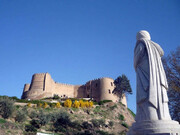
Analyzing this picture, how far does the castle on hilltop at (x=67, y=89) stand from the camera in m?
48.8

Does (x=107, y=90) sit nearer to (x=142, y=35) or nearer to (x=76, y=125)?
(x=76, y=125)

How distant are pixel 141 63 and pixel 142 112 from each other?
2172 mm

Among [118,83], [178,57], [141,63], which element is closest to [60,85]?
[118,83]

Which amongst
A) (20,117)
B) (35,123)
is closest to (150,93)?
(35,123)

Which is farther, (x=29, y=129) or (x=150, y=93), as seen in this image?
(x=29, y=129)

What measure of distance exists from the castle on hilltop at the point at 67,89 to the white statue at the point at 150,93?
1632 inches

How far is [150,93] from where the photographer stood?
25.3ft

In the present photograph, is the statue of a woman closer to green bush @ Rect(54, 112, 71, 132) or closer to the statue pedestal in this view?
the statue pedestal

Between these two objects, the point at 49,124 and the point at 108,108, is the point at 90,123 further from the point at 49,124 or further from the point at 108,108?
the point at 108,108

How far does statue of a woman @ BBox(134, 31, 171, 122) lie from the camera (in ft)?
24.5

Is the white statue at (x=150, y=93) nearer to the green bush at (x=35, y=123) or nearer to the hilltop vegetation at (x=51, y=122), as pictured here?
the hilltop vegetation at (x=51, y=122)

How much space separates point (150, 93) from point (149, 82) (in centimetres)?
47

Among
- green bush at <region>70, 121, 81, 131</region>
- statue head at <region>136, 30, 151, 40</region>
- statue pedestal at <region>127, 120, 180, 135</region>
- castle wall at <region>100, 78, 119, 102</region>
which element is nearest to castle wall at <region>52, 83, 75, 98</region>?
castle wall at <region>100, 78, 119, 102</region>

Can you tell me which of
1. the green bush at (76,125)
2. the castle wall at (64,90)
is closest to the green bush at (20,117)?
the green bush at (76,125)
